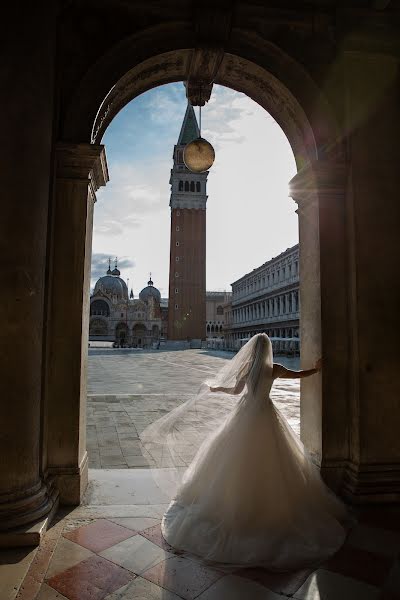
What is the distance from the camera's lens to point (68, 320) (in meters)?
3.59

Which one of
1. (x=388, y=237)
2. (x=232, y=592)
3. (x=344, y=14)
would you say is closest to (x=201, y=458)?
(x=232, y=592)

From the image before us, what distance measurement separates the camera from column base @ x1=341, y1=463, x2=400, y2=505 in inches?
140

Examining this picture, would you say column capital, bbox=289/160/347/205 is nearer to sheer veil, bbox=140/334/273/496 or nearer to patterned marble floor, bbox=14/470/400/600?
sheer veil, bbox=140/334/273/496

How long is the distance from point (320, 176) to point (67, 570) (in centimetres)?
364

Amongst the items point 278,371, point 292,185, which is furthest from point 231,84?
point 278,371

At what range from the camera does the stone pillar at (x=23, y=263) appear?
2.97 metres

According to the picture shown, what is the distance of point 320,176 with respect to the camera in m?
3.97

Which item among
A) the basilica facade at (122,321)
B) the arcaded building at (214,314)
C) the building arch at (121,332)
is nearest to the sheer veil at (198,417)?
the basilica facade at (122,321)

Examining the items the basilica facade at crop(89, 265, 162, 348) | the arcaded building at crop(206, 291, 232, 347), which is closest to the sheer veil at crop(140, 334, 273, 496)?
the basilica facade at crop(89, 265, 162, 348)

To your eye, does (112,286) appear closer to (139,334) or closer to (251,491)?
(139,334)

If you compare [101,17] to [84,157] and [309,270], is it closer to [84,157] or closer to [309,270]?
[84,157]

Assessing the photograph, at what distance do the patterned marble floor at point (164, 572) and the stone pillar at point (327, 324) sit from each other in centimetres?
76

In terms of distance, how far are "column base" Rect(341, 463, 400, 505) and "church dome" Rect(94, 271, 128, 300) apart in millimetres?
80095

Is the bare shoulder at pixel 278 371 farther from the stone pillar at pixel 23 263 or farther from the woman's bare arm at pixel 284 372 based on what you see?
the stone pillar at pixel 23 263
